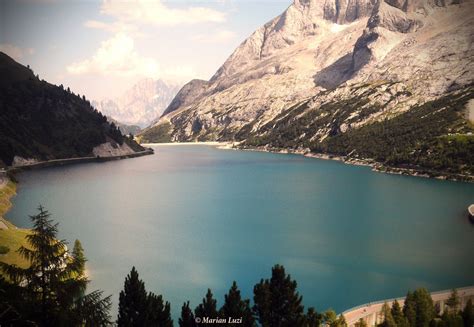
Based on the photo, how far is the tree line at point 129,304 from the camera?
24531mm

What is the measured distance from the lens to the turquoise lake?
74.3m

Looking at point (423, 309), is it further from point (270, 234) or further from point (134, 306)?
point (270, 234)

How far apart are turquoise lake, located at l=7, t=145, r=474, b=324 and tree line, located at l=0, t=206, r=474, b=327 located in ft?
45.7

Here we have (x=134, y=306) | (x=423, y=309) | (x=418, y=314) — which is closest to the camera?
(x=134, y=306)

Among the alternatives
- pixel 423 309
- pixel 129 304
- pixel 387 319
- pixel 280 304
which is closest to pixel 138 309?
pixel 129 304

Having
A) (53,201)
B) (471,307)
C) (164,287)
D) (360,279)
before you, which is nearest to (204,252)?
(164,287)

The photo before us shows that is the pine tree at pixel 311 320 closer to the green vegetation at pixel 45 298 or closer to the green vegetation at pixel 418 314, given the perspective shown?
the green vegetation at pixel 418 314

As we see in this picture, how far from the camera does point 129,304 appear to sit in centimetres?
4638

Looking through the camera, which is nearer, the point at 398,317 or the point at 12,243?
the point at 398,317

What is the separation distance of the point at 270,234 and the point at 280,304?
57165mm

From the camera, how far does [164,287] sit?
7181 centimetres

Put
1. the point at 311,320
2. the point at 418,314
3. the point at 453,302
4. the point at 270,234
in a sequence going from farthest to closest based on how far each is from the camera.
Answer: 1. the point at 270,234
2. the point at 453,302
3. the point at 418,314
4. the point at 311,320

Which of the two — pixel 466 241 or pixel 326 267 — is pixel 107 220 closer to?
pixel 326 267

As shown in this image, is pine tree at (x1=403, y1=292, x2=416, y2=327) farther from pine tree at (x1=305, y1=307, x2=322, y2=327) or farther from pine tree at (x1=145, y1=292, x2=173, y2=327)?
pine tree at (x1=145, y1=292, x2=173, y2=327)
